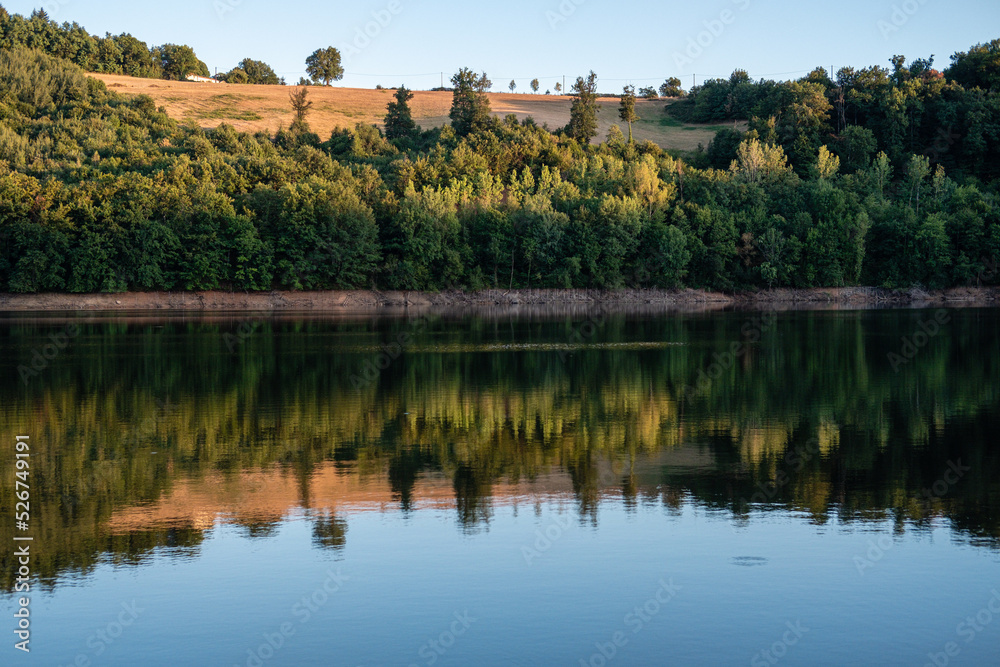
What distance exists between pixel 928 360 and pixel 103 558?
3287 cm

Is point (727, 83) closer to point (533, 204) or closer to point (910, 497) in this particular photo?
point (533, 204)

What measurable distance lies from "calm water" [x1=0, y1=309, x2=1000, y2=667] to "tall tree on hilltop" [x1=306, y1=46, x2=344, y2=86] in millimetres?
173904

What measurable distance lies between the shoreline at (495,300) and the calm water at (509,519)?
63.3 m

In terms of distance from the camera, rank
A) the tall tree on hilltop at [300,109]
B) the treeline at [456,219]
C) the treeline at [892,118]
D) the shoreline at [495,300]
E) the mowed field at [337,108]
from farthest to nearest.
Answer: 1. the mowed field at [337,108]
2. the tall tree on hilltop at [300,109]
3. the treeline at [892,118]
4. the treeline at [456,219]
5. the shoreline at [495,300]

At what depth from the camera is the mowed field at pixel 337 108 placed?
15475 centimetres

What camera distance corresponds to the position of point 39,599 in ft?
38.9

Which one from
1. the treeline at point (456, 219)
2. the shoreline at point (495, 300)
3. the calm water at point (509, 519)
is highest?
the treeline at point (456, 219)

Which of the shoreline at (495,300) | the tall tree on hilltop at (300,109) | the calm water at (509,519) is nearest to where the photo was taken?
the calm water at (509,519)

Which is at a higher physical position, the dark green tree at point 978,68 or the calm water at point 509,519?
the dark green tree at point 978,68

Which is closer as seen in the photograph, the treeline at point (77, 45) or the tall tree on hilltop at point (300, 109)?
the tall tree on hilltop at point (300, 109)

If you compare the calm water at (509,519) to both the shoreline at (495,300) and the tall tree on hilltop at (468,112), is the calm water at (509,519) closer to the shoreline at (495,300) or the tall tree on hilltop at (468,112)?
the shoreline at (495,300)

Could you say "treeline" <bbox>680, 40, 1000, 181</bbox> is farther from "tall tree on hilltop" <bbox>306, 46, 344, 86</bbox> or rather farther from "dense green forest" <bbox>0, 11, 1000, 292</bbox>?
"tall tree on hilltop" <bbox>306, 46, 344, 86</bbox>

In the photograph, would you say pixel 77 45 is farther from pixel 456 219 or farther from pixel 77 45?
pixel 456 219

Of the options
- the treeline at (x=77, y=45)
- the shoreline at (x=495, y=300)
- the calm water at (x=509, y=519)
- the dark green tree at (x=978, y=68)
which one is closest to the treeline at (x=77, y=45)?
the treeline at (x=77, y=45)
